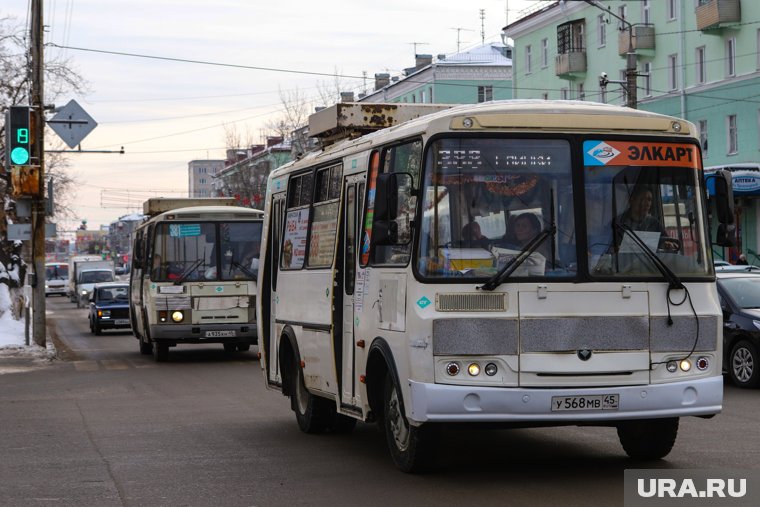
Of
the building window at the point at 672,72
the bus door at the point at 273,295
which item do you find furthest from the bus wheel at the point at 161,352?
the building window at the point at 672,72

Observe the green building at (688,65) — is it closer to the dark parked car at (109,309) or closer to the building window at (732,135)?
the building window at (732,135)

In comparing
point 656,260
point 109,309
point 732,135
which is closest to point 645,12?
point 732,135

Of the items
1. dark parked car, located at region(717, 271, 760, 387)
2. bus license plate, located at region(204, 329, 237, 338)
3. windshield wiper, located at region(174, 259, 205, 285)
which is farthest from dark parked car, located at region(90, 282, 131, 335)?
dark parked car, located at region(717, 271, 760, 387)

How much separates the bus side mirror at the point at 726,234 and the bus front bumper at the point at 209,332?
15934 mm

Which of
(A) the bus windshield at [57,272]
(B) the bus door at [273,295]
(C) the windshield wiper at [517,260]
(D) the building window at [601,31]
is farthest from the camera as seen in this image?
(A) the bus windshield at [57,272]

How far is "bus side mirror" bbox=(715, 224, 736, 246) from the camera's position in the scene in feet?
32.8

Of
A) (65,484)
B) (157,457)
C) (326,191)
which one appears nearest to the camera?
(65,484)

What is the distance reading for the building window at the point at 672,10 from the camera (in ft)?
179

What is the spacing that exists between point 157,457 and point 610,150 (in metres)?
4.60

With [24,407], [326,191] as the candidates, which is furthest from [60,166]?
[326,191]

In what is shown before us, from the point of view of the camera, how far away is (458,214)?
944 cm

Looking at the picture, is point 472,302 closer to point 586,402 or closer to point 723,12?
point 586,402

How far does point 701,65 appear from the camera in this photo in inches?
2082

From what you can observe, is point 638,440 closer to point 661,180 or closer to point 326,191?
point 661,180
